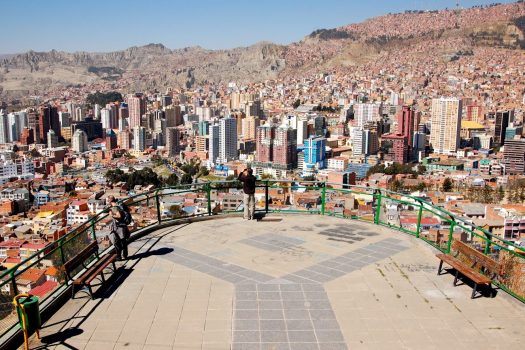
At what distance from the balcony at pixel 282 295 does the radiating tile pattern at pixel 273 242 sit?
11mm

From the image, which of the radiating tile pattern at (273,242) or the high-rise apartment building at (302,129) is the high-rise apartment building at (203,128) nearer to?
the high-rise apartment building at (302,129)

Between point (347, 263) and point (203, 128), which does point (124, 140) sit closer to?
point (203, 128)

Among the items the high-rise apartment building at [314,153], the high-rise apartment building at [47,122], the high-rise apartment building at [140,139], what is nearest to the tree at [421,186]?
the high-rise apartment building at [314,153]

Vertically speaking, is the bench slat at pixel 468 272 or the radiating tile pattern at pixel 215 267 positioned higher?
the bench slat at pixel 468 272

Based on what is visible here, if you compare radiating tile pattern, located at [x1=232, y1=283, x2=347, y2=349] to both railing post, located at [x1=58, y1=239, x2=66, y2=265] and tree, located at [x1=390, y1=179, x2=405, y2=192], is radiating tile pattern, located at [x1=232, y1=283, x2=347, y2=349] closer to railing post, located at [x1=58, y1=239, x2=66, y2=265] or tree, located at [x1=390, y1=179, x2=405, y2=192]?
railing post, located at [x1=58, y1=239, x2=66, y2=265]

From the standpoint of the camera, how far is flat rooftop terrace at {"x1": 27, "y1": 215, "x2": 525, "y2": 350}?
3.68m

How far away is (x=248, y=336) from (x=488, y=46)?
421 feet

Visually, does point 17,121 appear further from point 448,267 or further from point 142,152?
point 448,267

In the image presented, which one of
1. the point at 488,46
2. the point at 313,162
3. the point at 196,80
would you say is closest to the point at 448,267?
the point at 313,162

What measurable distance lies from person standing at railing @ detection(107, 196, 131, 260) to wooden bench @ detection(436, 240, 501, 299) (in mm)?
2960

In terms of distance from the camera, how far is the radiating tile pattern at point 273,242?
5738 millimetres

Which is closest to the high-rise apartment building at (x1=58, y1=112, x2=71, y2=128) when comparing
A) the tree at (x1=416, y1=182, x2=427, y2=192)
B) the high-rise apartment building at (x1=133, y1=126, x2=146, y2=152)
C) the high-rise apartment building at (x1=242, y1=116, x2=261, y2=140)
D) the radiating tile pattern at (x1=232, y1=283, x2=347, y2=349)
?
the high-rise apartment building at (x1=133, y1=126, x2=146, y2=152)

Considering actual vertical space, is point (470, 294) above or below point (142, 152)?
above

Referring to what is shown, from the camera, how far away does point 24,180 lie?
44.5 meters
